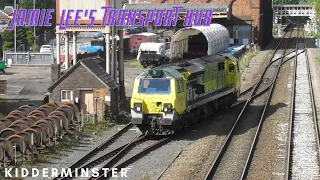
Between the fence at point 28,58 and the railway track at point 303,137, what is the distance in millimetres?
28643

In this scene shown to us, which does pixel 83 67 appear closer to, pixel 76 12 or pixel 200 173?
pixel 76 12

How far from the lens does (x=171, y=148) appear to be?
73.9ft

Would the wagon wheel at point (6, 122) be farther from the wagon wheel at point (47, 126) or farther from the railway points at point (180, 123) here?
the wagon wheel at point (47, 126)

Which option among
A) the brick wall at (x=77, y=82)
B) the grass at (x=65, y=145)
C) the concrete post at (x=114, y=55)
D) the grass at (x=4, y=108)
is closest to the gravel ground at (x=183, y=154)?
the grass at (x=65, y=145)

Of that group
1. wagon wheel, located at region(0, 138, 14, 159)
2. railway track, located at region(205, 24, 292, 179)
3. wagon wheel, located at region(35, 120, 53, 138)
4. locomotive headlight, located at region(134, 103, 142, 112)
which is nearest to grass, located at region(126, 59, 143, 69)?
railway track, located at region(205, 24, 292, 179)

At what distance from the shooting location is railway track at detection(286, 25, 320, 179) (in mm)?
18805

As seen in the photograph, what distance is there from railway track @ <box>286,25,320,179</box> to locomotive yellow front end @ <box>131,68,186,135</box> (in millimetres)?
4453

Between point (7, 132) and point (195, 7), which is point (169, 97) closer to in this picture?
point (7, 132)

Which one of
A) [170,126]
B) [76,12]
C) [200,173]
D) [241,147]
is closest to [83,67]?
[76,12]

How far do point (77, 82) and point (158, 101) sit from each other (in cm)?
681

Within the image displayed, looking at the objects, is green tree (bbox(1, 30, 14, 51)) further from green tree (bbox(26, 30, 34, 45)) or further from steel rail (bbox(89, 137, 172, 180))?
steel rail (bbox(89, 137, 172, 180))

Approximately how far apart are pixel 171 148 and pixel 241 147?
2558mm

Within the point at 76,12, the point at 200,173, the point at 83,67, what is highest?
the point at 76,12

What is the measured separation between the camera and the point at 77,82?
2881cm
